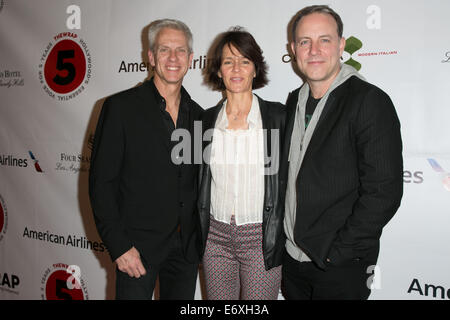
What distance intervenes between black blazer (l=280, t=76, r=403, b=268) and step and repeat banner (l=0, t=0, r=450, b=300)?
785 millimetres

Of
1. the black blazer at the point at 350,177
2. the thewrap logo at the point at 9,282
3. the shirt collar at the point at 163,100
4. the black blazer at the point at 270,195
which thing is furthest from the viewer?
the thewrap logo at the point at 9,282

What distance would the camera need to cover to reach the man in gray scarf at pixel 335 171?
1389mm

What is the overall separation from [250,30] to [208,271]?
1.74 meters

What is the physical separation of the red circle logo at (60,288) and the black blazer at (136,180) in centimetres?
183

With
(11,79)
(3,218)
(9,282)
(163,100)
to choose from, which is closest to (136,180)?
(163,100)

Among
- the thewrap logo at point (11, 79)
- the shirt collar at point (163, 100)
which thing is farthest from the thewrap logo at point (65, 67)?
the shirt collar at point (163, 100)

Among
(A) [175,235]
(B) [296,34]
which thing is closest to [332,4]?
(B) [296,34]

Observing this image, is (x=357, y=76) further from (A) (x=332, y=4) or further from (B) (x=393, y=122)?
(A) (x=332, y=4)

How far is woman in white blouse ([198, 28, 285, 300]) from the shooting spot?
170 centimetres

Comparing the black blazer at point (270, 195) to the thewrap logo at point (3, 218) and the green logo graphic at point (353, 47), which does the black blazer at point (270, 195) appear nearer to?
the green logo graphic at point (353, 47)

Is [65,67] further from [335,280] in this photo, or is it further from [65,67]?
[335,280]

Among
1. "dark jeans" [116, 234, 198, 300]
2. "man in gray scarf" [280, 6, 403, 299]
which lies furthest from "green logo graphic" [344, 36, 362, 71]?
"dark jeans" [116, 234, 198, 300]

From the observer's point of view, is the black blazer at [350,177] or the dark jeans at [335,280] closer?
the black blazer at [350,177]

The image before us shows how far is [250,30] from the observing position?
2.39m
